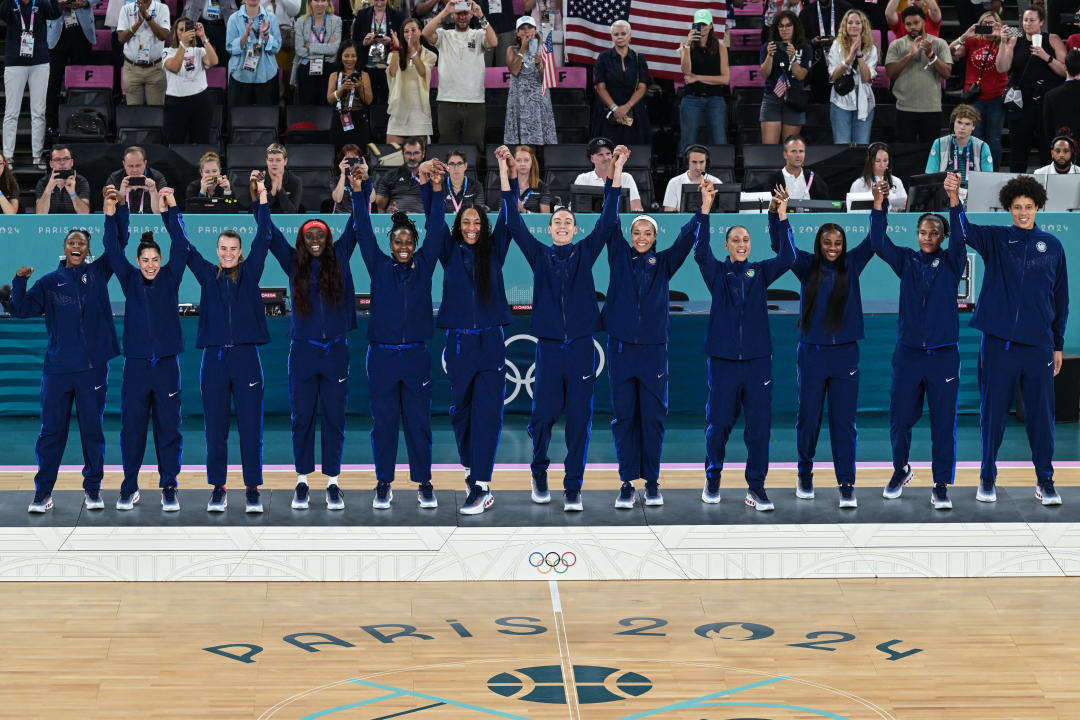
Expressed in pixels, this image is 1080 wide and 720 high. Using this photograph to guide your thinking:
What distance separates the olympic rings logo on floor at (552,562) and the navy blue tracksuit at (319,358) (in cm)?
132

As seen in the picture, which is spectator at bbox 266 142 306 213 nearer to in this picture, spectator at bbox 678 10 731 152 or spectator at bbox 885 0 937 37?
spectator at bbox 678 10 731 152

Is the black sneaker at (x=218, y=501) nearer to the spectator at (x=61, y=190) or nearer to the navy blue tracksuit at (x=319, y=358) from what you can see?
the navy blue tracksuit at (x=319, y=358)

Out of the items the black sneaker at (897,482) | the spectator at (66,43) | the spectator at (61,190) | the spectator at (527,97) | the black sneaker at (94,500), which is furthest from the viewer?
the spectator at (66,43)

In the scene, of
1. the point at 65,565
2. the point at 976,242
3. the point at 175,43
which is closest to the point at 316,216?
the point at 175,43

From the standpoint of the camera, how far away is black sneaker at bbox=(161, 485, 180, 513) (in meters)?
7.96

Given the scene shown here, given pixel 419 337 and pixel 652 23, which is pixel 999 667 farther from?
pixel 652 23

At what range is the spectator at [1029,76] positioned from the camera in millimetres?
12648

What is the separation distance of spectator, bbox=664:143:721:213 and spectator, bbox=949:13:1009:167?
3275 mm

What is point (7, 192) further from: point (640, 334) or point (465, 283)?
point (640, 334)

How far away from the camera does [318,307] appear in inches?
310

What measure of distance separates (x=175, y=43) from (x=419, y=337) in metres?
6.12

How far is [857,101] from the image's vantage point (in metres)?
12.6

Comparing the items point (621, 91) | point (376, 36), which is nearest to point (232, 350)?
point (376, 36)

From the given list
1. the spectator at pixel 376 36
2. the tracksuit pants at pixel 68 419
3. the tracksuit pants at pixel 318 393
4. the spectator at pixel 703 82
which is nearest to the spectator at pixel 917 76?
the spectator at pixel 703 82
